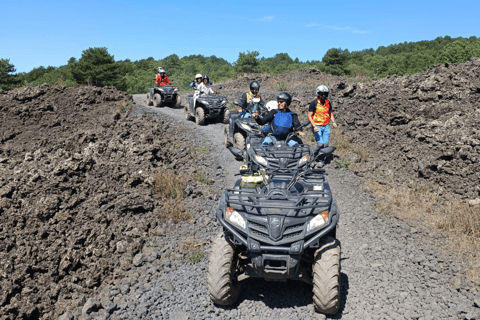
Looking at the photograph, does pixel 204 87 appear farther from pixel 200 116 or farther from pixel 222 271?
pixel 222 271

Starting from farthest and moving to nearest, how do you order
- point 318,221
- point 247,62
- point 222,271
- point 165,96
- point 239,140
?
point 247,62 < point 165,96 < point 239,140 < point 222,271 < point 318,221

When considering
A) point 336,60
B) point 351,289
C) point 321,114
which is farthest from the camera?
point 336,60

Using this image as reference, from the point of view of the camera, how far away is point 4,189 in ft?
26.8

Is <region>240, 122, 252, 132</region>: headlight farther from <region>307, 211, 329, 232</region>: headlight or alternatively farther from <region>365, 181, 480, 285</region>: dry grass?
<region>307, 211, 329, 232</region>: headlight

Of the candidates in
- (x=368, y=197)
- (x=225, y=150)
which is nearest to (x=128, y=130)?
(x=225, y=150)

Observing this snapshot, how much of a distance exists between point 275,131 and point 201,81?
935 cm

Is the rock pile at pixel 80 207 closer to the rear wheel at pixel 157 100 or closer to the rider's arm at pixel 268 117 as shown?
the rider's arm at pixel 268 117

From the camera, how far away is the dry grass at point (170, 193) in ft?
26.3

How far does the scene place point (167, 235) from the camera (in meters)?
7.50

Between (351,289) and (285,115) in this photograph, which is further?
(285,115)

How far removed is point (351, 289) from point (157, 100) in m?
16.0

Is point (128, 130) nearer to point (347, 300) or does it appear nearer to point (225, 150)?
point (225, 150)

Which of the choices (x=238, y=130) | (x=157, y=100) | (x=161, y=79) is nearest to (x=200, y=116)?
(x=238, y=130)

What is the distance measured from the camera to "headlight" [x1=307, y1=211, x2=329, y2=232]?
4.40 metres
